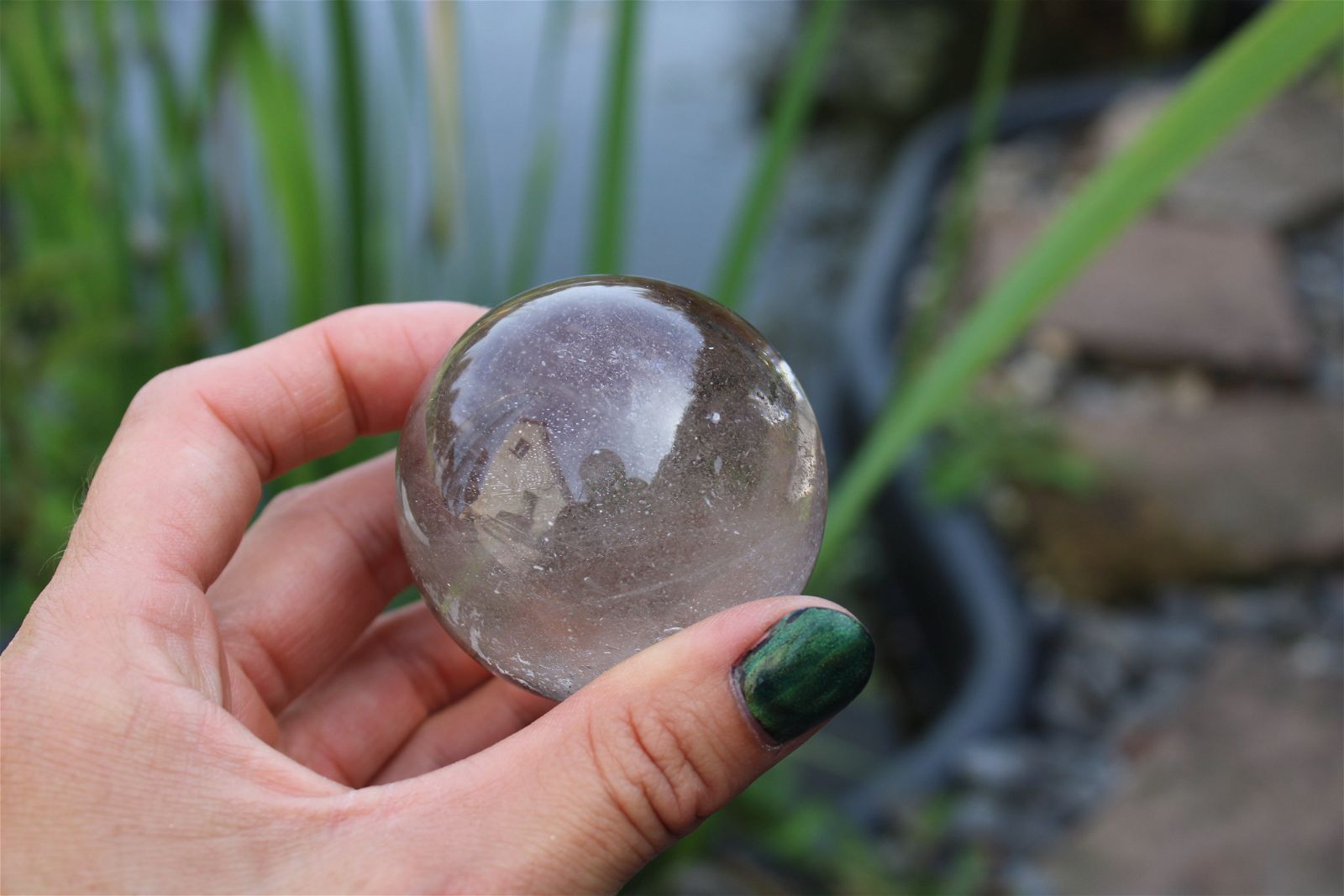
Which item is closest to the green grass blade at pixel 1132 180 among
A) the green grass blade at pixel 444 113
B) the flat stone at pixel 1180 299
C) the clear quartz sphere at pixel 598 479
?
the clear quartz sphere at pixel 598 479

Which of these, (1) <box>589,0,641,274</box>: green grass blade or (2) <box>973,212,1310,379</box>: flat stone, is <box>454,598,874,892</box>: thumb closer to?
(1) <box>589,0,641,274</box>: green grass blade

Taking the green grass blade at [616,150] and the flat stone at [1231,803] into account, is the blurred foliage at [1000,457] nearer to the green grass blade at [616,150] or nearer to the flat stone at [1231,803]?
the flat stone at [1231,803]

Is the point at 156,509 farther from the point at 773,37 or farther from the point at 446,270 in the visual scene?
the point at 773,37

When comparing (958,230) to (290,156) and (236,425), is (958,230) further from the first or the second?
(236,425)

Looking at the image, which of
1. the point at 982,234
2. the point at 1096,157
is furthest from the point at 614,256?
the point at 1096,157

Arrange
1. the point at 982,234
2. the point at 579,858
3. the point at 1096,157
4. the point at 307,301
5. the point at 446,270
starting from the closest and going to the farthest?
1. the point at 579,858
2. the point at 307,301
3. the point at 446,270
4. the point at 982,234
5. the point at 1096,157

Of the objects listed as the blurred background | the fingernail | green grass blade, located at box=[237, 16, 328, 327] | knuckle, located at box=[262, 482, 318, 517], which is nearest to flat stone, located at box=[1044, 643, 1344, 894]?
the blurred background
